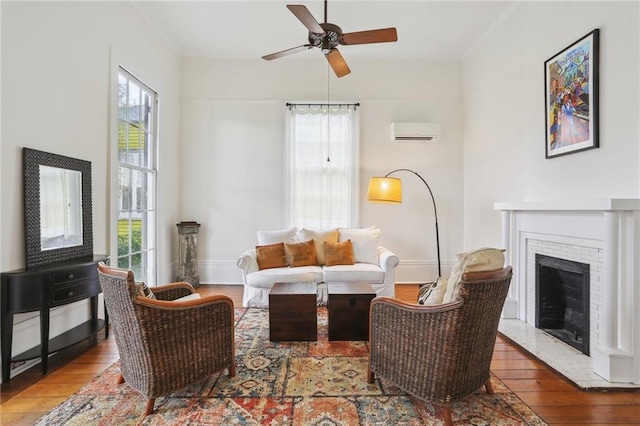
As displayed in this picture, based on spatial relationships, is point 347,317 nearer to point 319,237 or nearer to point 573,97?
point 319,237

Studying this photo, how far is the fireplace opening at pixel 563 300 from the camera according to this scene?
2.62 metres

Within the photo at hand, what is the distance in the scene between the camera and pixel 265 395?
6.63 ft

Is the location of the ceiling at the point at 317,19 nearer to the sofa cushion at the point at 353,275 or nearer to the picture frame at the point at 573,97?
the picture frame at the point at 573,97

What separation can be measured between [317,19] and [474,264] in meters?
3.50

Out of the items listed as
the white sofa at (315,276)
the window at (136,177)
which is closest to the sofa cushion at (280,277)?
the white sofa at (315,276)

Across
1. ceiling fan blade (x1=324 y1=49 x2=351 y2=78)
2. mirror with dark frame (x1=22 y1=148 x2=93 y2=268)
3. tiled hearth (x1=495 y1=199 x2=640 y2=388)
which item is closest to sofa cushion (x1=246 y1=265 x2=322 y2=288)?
mirror with dark frame (x1=22 y1=148 x2=93 y2=268)

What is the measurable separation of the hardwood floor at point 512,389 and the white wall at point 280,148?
7.95ft

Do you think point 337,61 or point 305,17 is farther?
point 337,61

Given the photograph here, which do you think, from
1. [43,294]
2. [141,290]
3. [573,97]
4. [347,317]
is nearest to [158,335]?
[141,290]

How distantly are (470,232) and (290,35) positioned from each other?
3835mm

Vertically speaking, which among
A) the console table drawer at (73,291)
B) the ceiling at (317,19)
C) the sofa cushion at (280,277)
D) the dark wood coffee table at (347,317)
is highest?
the ceiling at (317,19)

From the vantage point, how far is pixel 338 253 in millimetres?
4066

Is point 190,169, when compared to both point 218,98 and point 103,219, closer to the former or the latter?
point 218,98

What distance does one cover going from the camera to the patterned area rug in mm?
1789
